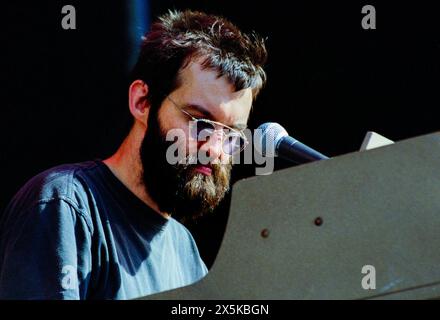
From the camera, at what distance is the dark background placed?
2.62 metres

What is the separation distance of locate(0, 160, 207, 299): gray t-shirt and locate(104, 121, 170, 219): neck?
1.6 inches

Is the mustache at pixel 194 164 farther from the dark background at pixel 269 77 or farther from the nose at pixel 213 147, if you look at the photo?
the dark background at pixel 269 77

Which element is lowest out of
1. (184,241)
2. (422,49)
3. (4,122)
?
(184,241)

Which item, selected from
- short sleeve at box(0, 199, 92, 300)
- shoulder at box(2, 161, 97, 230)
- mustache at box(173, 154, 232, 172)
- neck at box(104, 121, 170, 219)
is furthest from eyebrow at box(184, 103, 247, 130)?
short sleeve at box(0, 199, 92, 300)

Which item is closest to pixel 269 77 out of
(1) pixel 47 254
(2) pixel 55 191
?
(2) pixel 55 191

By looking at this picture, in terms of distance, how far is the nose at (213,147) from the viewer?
2.22m

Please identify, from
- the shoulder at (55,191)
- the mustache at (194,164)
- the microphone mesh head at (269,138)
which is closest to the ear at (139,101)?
the mustache at (194,164)

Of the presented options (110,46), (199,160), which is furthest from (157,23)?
(199,160)

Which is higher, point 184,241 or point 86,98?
point 86,98

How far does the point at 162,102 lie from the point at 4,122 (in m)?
0.56

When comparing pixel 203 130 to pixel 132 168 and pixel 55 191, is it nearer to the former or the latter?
pixel 132 168

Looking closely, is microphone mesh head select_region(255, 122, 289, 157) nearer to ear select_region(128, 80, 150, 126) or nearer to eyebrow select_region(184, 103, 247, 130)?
eyebrow select_region(184, 103, 247, 130)
